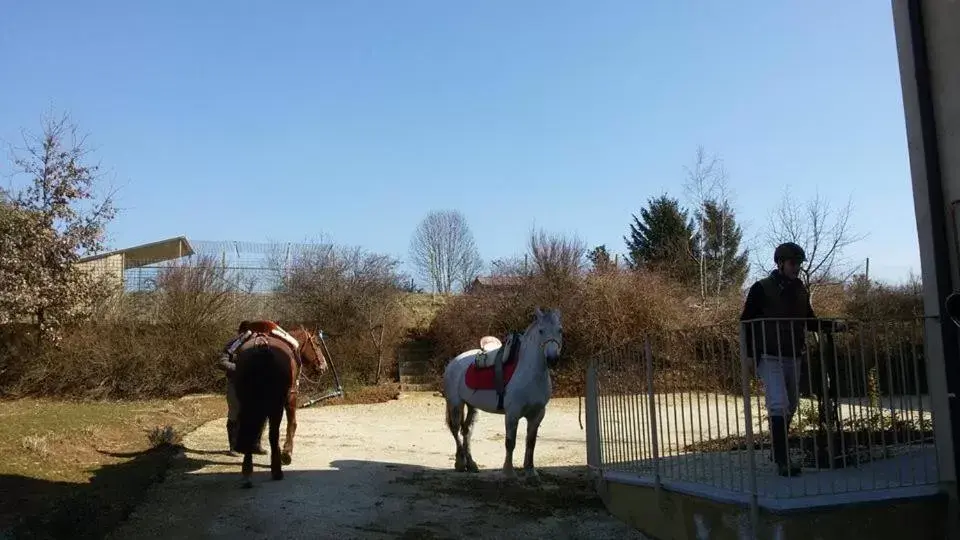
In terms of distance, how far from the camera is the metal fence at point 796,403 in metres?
4.82

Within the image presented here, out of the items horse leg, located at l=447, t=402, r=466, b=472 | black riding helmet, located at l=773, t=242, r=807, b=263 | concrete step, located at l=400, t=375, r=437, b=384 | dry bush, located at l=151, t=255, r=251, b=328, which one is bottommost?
horse leg, located at l=447, t=402, r=466, b=472

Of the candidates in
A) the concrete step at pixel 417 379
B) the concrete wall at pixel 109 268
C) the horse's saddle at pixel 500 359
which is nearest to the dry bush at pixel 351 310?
the concrete step at pixel 417 379

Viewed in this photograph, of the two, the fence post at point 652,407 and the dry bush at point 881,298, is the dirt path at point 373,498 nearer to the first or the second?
the fence post at point 652,407

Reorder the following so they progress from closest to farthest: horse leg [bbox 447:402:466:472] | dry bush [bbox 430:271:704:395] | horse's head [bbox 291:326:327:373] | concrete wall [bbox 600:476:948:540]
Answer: concrete wall [bbox 600:476:948:540] < horse leg [bbox 447:402:466:472] < horse's head [bbox 291:326:327:373] < dry bush [bbox 430:271:704:395]

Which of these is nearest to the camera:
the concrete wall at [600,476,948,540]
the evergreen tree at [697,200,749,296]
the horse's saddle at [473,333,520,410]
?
the concrete wall at [600,476,948,540]

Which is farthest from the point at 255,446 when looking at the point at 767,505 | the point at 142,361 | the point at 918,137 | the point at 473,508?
the point at 142,361

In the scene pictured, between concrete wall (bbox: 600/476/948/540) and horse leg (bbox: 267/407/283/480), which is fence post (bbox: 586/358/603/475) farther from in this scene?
horse leg (bbox: 267/407/283/480)

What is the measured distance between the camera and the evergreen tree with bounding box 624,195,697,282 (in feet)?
92.6

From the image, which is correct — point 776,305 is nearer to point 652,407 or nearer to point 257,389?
point 652,407

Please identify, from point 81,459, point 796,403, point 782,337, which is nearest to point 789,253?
point 782,337

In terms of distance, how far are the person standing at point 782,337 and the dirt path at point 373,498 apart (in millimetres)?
1555

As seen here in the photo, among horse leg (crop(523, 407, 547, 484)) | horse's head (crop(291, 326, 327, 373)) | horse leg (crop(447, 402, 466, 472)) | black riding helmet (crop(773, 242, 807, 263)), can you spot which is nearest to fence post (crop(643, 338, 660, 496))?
black riding helmet (crop(773, 242, 807, 263))

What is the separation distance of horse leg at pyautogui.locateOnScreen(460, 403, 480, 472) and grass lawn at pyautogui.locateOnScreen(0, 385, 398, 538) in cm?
382

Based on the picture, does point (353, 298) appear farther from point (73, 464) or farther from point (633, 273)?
point (73, 464)
